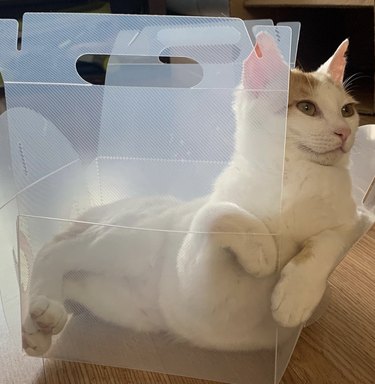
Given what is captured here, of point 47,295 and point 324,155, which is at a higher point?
point 324,155

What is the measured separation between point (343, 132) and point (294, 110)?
0.24 feet

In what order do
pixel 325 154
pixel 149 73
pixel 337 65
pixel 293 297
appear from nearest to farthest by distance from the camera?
pixel 293 297 → pixel 325 154 → pixel 337 65 → pixel 149 73

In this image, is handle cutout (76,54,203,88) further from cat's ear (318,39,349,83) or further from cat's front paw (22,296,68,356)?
cat's front paw (22,296,68,356)

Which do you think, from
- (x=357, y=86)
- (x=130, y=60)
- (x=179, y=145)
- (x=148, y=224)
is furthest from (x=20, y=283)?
(x=357, y=86)

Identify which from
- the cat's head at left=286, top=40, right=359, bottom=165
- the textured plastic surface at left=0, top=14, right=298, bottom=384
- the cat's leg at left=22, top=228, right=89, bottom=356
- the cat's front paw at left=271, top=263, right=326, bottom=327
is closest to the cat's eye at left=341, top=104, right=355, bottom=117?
the cat's head at left=286, top=40, right=359, bottom=165

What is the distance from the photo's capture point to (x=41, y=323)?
2.51ft

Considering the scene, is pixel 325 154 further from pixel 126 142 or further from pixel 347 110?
pixel 126 142

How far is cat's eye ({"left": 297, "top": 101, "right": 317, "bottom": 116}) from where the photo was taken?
0.76m

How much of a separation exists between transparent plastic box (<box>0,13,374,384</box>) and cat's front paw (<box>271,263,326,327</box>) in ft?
0.16

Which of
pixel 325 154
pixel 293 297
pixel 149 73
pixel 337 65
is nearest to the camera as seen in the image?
pixel 293 297

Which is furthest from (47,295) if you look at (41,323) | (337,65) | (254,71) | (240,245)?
(337,65)

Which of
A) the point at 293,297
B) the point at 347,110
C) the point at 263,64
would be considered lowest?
the point at 293,297

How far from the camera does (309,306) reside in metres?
0.67

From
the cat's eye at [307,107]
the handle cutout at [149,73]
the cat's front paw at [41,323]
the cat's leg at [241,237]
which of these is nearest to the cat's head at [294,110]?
the cat's eye at [307,107]
